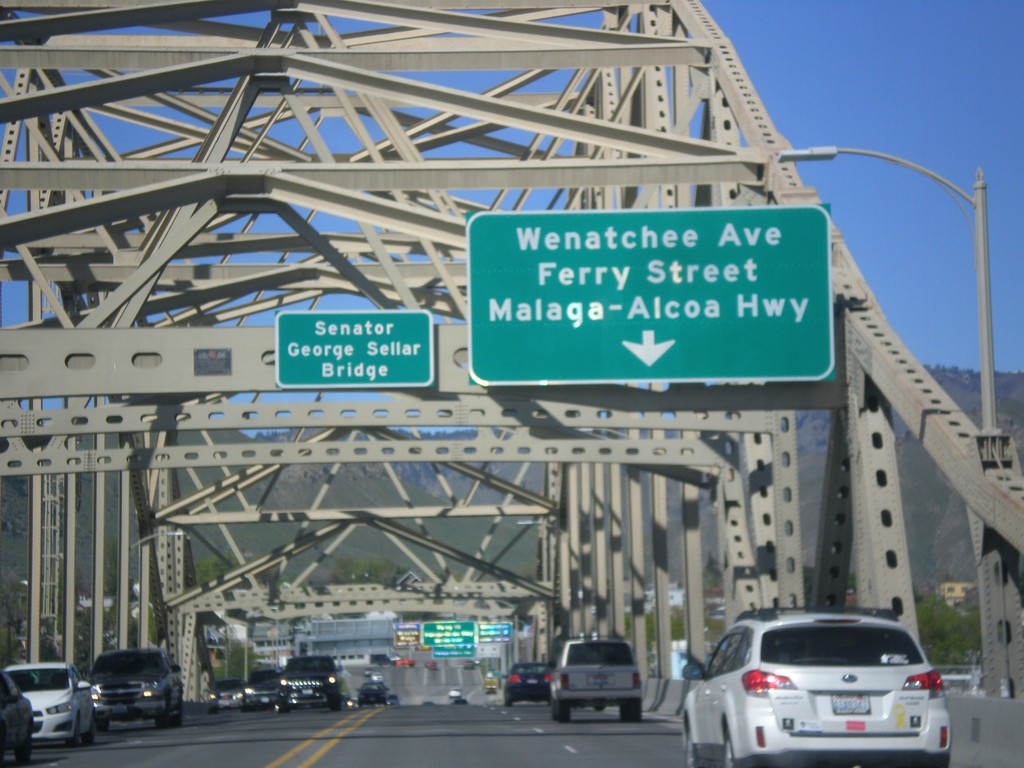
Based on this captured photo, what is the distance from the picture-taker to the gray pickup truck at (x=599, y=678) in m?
33.4

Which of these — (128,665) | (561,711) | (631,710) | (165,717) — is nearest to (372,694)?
(165,717)

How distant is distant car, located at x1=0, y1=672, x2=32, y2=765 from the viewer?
22.2m

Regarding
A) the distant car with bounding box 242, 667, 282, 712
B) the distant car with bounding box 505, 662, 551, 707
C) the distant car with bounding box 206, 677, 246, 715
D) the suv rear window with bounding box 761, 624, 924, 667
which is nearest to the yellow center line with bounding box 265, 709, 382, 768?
the suv rear window with bounding box 761, 624, 924, 667

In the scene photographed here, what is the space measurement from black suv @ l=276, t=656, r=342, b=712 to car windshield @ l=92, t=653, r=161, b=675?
44.7 feet

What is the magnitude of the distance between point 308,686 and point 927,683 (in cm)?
3867

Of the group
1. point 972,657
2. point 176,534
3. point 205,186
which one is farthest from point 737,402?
point 972,657

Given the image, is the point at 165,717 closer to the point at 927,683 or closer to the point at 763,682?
the point at 763,682

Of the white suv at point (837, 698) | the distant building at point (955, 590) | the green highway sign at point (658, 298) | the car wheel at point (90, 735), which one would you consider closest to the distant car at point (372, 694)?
the car wheel at point (90, 735)

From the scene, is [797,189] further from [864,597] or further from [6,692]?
[6,692]

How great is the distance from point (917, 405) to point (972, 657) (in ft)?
287

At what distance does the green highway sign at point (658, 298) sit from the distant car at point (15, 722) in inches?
308

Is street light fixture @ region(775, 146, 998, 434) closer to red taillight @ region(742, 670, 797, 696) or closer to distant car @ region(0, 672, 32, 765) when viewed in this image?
red taillight @ region(742, 670, 797, 696)

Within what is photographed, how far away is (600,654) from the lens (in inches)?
1335

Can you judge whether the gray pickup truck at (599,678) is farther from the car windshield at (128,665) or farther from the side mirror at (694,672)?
the side mirror at (694,672)
